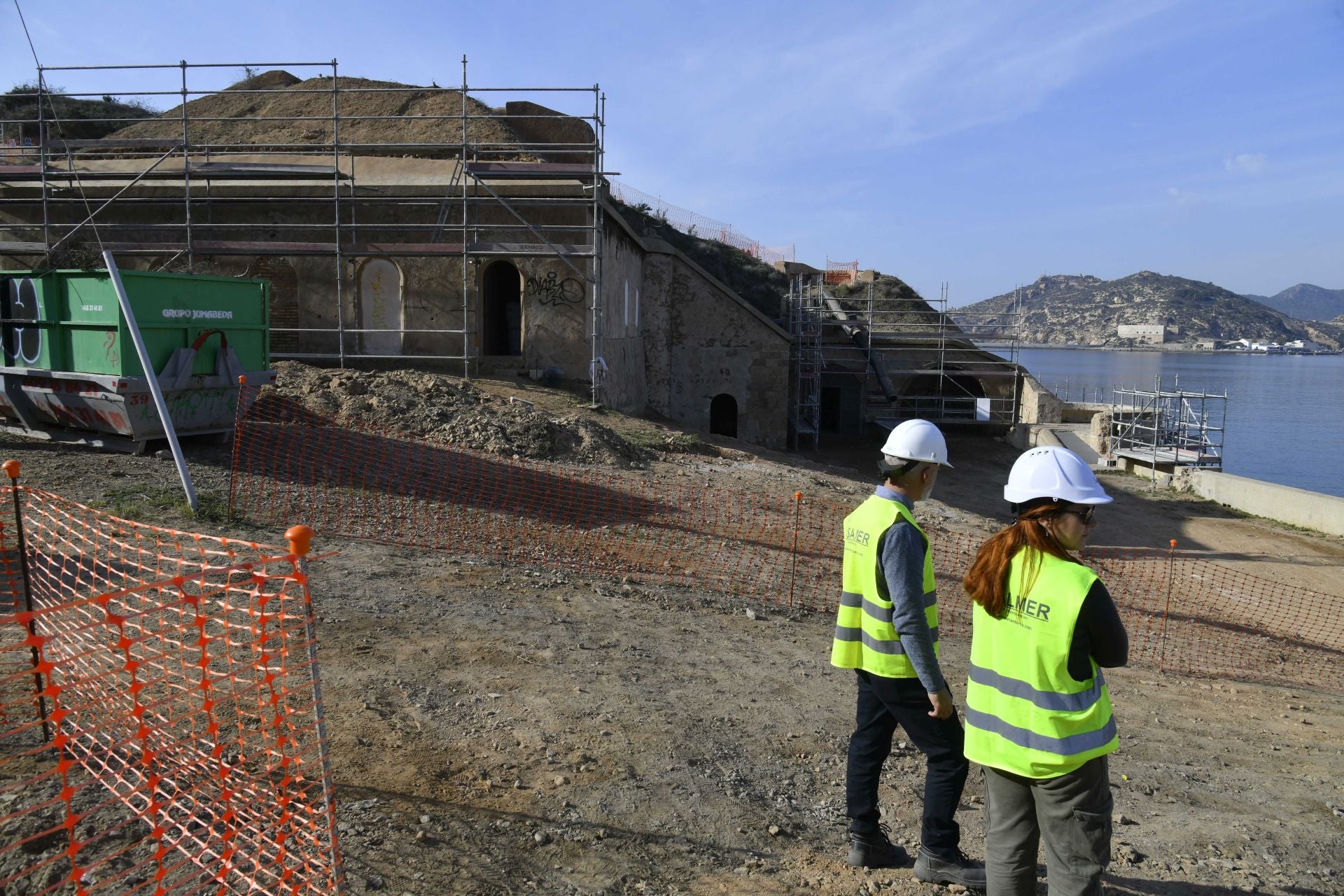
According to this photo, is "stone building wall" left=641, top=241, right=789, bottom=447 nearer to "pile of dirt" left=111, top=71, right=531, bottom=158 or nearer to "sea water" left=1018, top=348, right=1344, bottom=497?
"pile of dirt" left=111, top=71, right=531, bottom=158

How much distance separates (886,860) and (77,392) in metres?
10.7

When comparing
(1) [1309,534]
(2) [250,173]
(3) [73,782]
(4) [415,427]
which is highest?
(2) [250,173]

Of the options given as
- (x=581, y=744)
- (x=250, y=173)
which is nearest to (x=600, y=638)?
(x=581, y=744)

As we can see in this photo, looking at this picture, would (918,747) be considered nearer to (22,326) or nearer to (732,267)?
(22,326)

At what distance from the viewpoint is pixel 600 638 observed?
708 cm

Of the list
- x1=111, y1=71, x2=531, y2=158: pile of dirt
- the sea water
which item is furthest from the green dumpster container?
the sea water

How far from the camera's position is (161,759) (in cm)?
431

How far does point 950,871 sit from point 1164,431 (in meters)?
25.6

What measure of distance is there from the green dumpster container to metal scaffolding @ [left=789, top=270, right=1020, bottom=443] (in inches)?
754

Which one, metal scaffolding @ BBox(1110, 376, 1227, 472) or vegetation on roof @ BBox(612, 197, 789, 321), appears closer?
metal scaffolding @ BBox(1110, 376, 1227, 472)

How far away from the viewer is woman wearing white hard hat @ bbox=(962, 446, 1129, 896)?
288 cm

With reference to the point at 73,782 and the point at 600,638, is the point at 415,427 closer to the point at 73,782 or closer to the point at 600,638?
the point at 600,638

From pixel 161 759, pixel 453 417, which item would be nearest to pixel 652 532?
pixel 453 417

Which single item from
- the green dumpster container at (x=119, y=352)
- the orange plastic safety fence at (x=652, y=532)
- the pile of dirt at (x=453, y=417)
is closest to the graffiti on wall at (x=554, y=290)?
the pile of dirt at (x=453, y=417)
